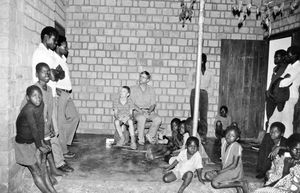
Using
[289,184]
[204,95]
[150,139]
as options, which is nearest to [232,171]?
[289,184]

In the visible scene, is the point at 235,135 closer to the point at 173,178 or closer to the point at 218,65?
the point at 173,178

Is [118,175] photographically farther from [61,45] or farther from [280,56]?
[280,56]

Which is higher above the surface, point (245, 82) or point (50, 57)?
point (50, 57)

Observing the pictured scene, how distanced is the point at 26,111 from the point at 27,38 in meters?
1.33

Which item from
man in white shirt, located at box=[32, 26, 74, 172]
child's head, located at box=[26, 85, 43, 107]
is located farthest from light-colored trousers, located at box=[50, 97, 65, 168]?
child's head, located at box=[26, 85, 43, 107]

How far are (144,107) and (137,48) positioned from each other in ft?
5.65

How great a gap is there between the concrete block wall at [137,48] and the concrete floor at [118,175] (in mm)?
2159

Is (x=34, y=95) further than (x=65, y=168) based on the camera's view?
No

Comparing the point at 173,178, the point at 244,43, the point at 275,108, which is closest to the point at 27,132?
the point at 173,178

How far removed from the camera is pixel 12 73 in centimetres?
393

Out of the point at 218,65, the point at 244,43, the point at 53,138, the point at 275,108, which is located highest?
the point at 244,43

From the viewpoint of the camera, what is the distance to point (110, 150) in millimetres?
6098

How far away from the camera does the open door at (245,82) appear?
7.78 metres

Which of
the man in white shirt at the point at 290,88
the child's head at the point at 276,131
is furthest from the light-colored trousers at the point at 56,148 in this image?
the man in white shirt at the point at 290,88
